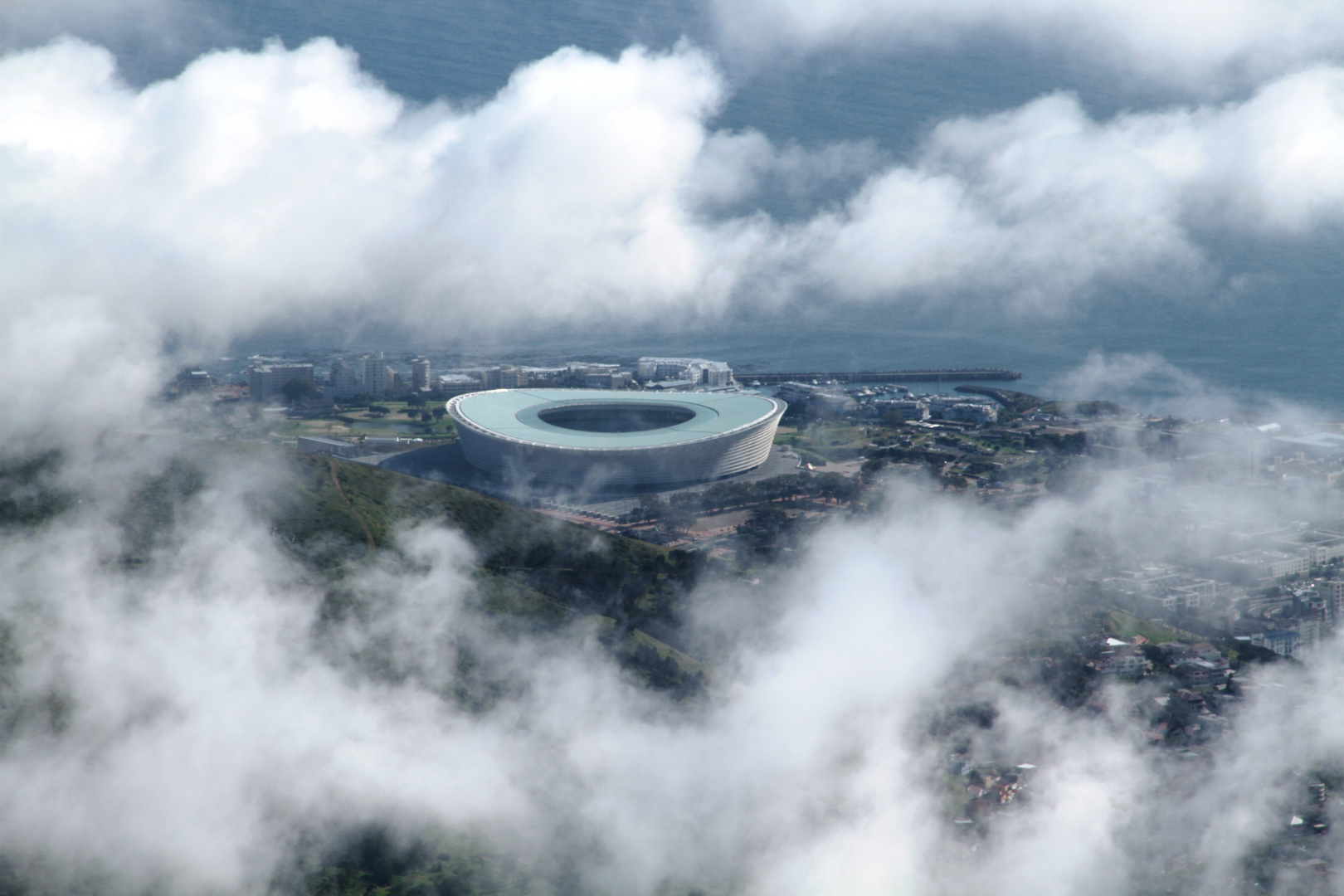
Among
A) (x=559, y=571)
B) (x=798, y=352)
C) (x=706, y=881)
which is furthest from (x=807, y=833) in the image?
(x=798, y=352)

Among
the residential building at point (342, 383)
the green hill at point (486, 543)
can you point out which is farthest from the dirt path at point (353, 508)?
the residential building at point (342, 383)

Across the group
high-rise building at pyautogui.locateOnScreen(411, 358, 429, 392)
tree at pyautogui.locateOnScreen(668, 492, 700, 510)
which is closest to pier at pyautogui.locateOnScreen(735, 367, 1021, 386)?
high-rise building at pyautogui.locateOnScreen(411, 358, 429, 392)

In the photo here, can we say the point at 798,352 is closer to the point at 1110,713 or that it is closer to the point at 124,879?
the point at 1110,713

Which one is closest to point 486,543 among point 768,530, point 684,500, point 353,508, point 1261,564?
point 353,508

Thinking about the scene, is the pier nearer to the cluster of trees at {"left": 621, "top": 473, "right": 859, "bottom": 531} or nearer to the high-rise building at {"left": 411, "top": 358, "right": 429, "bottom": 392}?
the high-rise building at {"left": 411, "top": 358, "right": 429, "bottom": 392}

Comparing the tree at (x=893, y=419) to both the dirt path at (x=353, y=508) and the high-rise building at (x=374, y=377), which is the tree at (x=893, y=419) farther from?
the dirt path at (x=353, y=508)

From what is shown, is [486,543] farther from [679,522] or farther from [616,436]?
[616,436]
